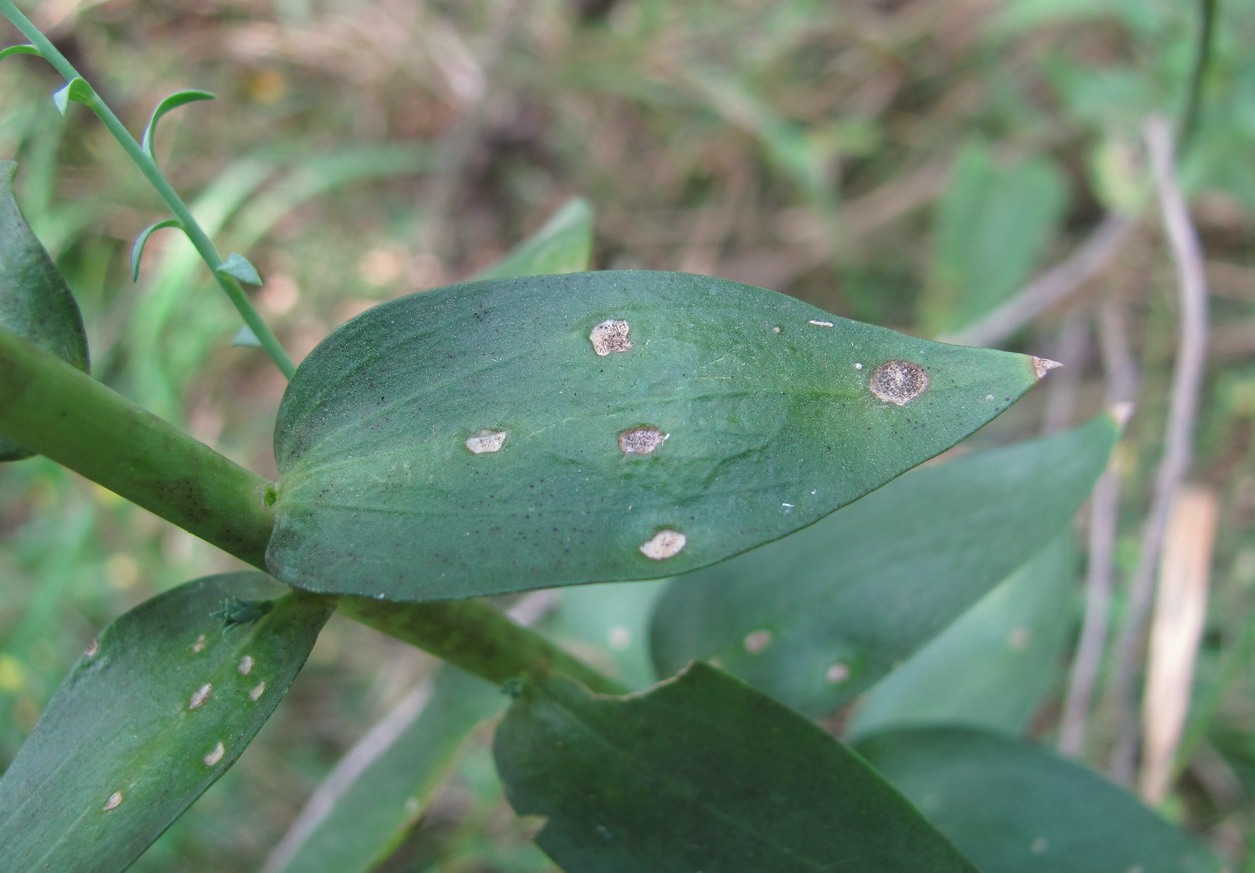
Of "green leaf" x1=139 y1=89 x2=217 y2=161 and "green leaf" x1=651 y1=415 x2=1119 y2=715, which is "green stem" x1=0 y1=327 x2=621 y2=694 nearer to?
"green leaf" x1=139 y1=89 x2=217 y2=161

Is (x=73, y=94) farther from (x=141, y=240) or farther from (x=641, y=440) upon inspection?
(x=641, y=440)

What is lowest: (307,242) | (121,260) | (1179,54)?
(1179,54)

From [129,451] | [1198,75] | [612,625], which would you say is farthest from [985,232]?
[129,451]

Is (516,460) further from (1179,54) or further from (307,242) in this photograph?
(307,242)

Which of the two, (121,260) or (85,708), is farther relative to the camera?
(121,260)

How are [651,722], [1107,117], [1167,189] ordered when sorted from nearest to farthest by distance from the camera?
[651,722] < [1167,189] < [1107,117]

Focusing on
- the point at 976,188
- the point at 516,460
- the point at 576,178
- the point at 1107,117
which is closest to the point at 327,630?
→ the point at 576,178
